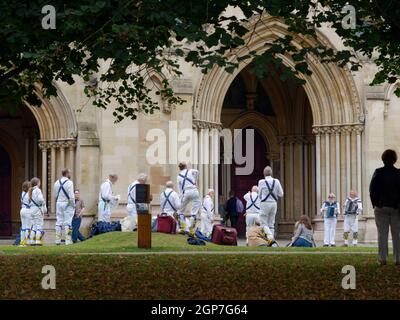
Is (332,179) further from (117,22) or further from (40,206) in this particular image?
(117,22)

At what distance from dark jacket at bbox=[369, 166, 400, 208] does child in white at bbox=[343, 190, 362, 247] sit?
14480mm

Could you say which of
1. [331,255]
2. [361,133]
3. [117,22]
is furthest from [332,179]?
[117,22]

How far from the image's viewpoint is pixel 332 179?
3572 centimetres

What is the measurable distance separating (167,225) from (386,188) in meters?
10.3

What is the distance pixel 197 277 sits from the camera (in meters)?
16.6

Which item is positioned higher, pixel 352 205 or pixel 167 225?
pixel 352 205

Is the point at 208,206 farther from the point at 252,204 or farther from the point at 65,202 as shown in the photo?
the point at 65,202

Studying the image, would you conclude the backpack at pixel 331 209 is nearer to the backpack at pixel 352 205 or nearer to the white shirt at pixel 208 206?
the backpack at pixel 352 205

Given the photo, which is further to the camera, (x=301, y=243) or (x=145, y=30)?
(x=301, y=243)

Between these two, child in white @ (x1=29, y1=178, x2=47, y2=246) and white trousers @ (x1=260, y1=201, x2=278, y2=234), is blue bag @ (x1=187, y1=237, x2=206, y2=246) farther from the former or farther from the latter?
child in white @ (x1=29, y1=178, x2=47, y2=246)

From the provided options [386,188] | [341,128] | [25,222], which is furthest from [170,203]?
[386,188]

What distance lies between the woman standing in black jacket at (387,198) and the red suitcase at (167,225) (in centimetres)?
986

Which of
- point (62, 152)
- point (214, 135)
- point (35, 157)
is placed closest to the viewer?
point (62, 152)

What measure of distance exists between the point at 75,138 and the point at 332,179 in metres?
8.27
